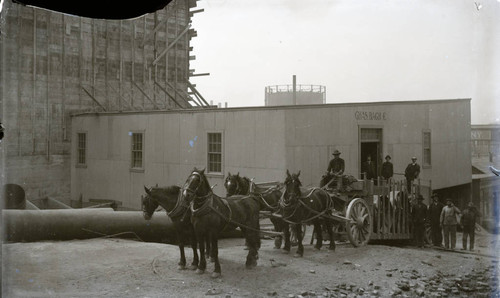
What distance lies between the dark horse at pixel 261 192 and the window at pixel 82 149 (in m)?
3.43

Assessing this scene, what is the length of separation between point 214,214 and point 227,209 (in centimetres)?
30

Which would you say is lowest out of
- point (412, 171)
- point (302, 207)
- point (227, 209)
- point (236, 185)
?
point (302, 207)

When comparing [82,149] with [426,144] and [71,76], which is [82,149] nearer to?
[71,76]

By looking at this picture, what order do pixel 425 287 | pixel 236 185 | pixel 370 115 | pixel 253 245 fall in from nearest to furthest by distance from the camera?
Answer: pixel 425 287, pixel 253 245, pixel 236 185, pixel 370 115

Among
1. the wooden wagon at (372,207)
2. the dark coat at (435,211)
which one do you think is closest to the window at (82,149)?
the wooden wagon at (372,207)

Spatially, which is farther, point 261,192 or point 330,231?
point 330,231

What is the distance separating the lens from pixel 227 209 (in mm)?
6699

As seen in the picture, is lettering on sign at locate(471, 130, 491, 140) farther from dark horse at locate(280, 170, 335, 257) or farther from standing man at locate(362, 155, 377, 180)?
dark horse at locate(280, 170, 335, 257)

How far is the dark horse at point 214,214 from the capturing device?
6199 millimetres

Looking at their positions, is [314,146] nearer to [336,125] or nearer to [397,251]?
[336,125]

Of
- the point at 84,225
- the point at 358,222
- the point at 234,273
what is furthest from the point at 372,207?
the point at 84,225

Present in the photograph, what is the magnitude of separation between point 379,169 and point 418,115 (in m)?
1.60

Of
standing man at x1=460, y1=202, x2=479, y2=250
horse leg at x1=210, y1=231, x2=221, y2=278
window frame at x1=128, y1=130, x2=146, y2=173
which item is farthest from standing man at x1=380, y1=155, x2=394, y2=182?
window frame at x1=128, y1=130, x2=146, y2=173

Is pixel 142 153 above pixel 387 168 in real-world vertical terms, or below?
above
